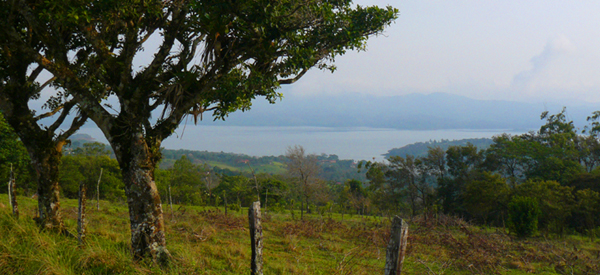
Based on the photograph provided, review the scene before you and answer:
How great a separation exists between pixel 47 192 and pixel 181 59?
4472 millimetres

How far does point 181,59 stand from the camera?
698 cm

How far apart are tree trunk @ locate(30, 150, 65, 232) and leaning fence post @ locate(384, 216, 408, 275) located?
757 centimetres

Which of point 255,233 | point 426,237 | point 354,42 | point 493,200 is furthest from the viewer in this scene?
point 493,200

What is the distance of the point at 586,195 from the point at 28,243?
31.9m

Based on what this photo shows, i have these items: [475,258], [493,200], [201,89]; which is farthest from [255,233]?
[493,200]

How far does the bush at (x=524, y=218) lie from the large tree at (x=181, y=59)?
20.4m

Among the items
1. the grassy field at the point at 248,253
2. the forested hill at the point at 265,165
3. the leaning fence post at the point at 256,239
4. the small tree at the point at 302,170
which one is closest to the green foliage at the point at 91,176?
the small tree at the point at 302,170

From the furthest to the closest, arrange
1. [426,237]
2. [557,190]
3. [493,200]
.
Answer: [493,200] < [557,190] < [426,237]

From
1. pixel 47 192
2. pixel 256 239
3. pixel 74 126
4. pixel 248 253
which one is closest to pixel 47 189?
pixel 47 192

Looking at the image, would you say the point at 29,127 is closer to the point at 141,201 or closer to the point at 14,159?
the point at 141,201

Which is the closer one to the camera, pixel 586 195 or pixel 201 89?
pixel 201 89

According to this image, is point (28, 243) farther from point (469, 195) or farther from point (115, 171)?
point (115, 171)

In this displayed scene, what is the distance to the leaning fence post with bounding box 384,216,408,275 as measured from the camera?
3.72 meters

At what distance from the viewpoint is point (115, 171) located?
41406 mm
